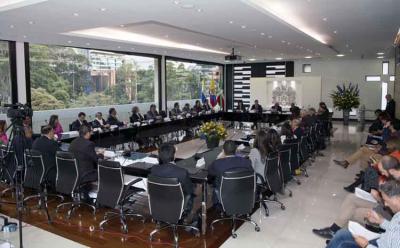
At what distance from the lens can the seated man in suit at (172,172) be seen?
3.64 m

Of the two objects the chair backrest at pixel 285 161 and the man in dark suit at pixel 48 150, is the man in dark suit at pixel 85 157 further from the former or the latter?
the chair backrest at pixel 285 161

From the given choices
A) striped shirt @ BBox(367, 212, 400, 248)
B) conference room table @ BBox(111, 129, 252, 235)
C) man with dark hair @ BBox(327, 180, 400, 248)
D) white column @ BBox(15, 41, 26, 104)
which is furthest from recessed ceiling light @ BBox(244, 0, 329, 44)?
white column @ BBox(15, 41, 26, 104)

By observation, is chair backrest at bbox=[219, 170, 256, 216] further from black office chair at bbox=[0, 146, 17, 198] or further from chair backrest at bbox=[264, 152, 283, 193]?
black office chair at bbox=[0, 146, 17, 198]

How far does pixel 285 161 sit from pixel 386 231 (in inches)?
104

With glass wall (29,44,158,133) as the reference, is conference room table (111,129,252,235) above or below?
below

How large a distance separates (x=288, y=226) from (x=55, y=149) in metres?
3.43

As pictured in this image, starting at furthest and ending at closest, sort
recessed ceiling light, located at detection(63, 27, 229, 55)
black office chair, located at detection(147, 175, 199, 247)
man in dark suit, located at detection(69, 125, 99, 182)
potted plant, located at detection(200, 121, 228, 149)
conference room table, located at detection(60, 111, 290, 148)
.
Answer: recessed ceiling light, located at detection(63, 27, 229, 55) < conference room table, located at detection(60, 111, 290, 148) < potted plant, located at detection(200, 121, 228, 149) < man in dark suit, located at detection(69, 125, 99, 182) < black office chair, located at detection(147, 175, 199, 247)

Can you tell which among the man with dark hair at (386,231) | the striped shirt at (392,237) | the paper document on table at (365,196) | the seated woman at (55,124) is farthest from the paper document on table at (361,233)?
the seated woman at (55,124)

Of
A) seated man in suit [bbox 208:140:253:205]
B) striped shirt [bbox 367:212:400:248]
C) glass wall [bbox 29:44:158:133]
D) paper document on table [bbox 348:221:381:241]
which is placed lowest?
paper document on table [bbox 348:221:381:241]

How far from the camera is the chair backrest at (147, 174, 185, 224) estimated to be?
3531mm

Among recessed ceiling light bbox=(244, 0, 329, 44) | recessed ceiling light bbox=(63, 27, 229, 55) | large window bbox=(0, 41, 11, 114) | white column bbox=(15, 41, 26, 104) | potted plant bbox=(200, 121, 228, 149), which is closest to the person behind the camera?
recessed ceiling light bbox=(244, 0, 329, 44)

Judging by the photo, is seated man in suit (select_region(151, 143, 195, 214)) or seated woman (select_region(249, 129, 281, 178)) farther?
seated woman (select_region(249, 129, 281, 178))

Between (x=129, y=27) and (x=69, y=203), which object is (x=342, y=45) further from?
(x=69, y=203)

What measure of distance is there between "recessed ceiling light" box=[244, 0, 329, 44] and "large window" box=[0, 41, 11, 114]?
659cm
